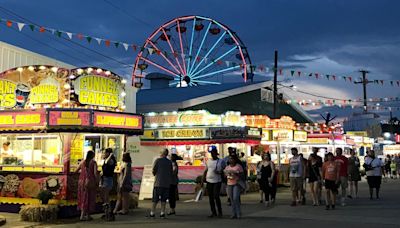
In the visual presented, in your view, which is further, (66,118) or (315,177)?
(315,177)

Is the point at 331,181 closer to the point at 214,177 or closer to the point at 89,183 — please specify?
the point at 214,177

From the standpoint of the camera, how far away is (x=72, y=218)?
11.6 metres

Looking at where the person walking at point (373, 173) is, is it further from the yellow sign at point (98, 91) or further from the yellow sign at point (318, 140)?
the yellow sign at point (318, 140)

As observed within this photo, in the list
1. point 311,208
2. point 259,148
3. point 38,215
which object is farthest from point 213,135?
point 38,215

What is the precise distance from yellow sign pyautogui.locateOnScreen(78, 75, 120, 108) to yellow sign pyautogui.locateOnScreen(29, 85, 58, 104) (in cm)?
64

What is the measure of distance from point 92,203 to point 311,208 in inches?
235

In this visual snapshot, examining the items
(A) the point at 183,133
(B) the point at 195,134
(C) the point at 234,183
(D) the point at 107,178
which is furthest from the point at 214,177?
(A) the point at 183,133

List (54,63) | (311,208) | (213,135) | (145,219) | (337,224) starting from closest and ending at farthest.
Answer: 1. (337,224)
2. (145,219)
3. (311,208)
4. (54,63)
5. (213,135)

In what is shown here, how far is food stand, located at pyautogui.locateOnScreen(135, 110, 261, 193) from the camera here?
21.2 m

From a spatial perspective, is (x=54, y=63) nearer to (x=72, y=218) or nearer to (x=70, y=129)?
(x=70, y=129)

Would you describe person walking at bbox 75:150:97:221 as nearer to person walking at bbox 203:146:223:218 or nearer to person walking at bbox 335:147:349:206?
person walking at bbox 203:146:223:218

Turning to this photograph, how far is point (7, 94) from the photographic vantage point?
1304cm

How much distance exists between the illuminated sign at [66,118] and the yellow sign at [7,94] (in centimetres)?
175

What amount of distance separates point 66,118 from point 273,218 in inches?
216
